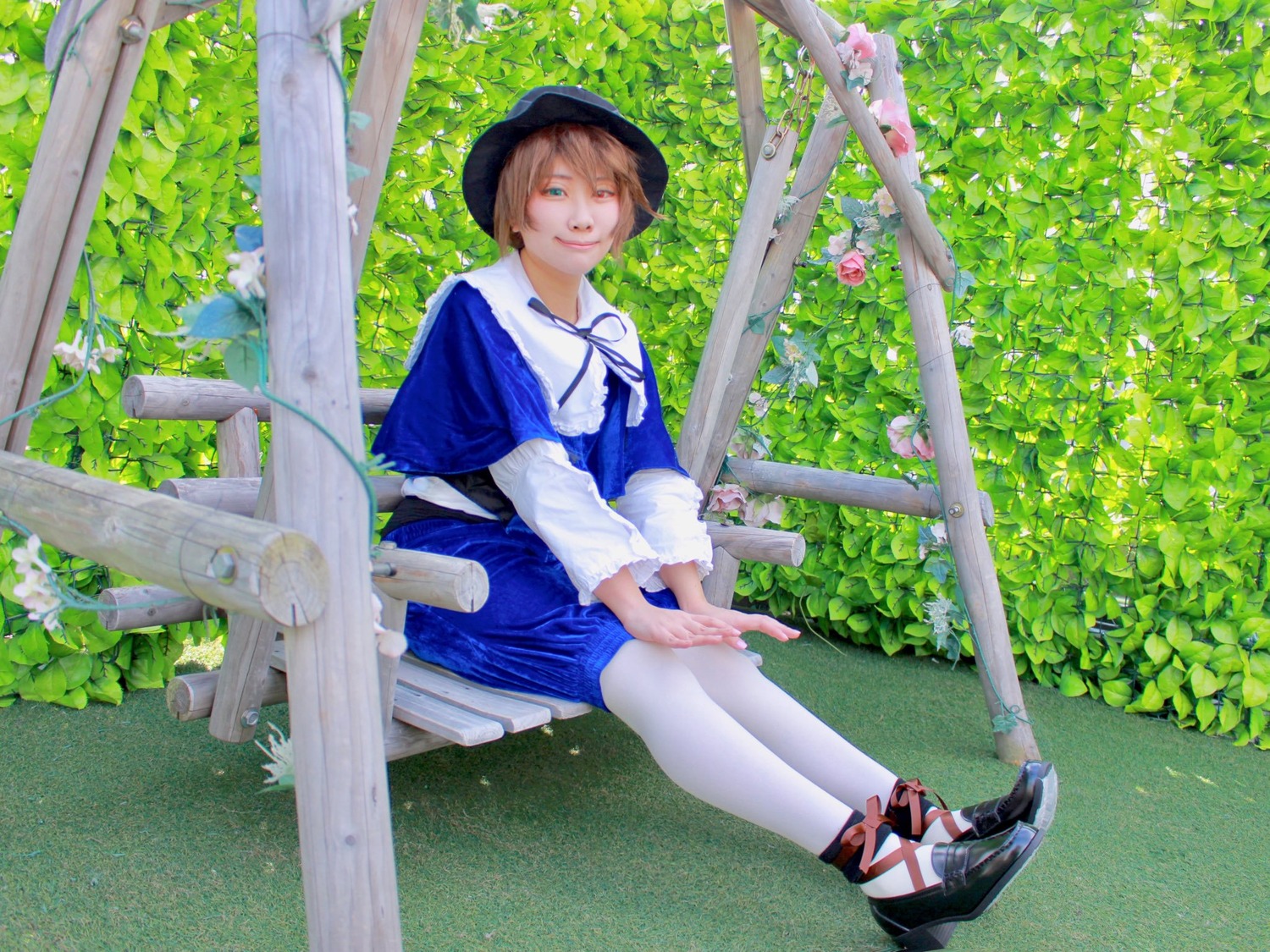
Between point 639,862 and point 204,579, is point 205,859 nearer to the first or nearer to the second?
point 639,862

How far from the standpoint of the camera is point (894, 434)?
2510mm

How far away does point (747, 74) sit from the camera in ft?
7.73

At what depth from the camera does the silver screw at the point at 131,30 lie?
1.51 m

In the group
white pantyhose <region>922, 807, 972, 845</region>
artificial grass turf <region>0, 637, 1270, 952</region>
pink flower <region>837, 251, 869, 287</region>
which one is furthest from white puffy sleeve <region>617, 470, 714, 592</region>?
pink flower <region>837, 251, 869, 287</region>

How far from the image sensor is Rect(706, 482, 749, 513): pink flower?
2.60m

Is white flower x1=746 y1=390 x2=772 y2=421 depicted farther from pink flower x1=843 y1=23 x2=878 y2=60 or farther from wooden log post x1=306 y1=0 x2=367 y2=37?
wooden log post x1=306 y1=0 x2=367 y2=37

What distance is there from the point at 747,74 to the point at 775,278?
47 centimetres

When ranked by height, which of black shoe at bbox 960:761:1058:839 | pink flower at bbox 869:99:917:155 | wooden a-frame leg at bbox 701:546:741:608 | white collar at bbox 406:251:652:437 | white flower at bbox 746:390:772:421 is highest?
pink flower at bbox 869:99:917:155

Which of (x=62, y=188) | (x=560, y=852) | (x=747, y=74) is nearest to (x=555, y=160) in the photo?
(x=747, y=74)

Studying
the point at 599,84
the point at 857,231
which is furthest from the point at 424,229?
the point at 857,231

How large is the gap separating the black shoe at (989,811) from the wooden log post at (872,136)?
1171 mm

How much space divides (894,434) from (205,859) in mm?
1742

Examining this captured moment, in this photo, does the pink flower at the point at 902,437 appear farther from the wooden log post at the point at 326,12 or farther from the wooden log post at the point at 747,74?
the wooden log post at the point at 326,12

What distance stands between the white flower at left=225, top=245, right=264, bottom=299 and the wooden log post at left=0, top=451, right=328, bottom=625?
0.77 ft
